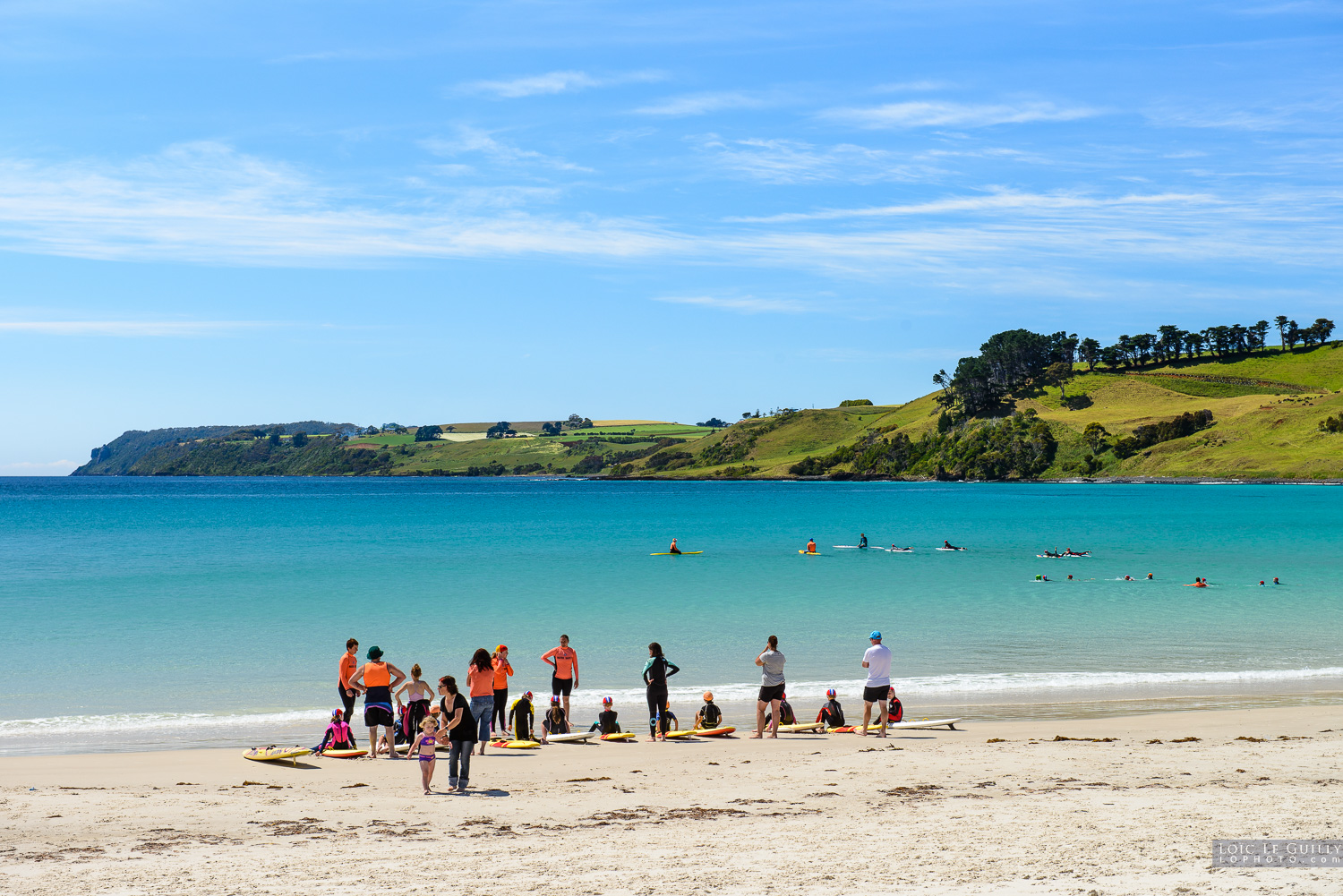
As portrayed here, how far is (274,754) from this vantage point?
14062mm

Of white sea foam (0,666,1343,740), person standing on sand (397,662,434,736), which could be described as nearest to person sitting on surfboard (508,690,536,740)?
person standing on sand (397,662,434,736)

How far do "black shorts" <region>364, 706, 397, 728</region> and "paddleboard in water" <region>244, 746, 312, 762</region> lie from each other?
3.24 feet

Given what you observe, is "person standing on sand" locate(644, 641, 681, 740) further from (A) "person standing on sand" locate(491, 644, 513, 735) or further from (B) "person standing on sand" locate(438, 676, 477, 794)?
(B) "person standing on sand" locate(438, 676, 477, 794)

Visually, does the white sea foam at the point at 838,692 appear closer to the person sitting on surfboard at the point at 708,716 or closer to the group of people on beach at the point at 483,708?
the group of people on beach at the point at 483,708

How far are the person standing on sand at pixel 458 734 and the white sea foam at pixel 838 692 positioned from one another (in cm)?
591

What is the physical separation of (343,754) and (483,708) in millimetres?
2163

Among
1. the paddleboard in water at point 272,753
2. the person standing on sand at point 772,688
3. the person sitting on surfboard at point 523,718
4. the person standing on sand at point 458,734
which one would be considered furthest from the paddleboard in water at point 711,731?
the paddleboard in water at point 272,753

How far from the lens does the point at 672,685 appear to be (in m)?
21.2

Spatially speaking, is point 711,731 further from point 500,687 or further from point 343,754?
point 343,754

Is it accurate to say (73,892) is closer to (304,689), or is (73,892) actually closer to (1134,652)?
(304,689)

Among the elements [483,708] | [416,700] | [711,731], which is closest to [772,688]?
[711,731]

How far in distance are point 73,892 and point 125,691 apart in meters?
13.8

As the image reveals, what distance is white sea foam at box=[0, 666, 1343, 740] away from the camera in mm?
17328

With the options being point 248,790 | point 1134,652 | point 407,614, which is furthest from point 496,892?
point 407,614
